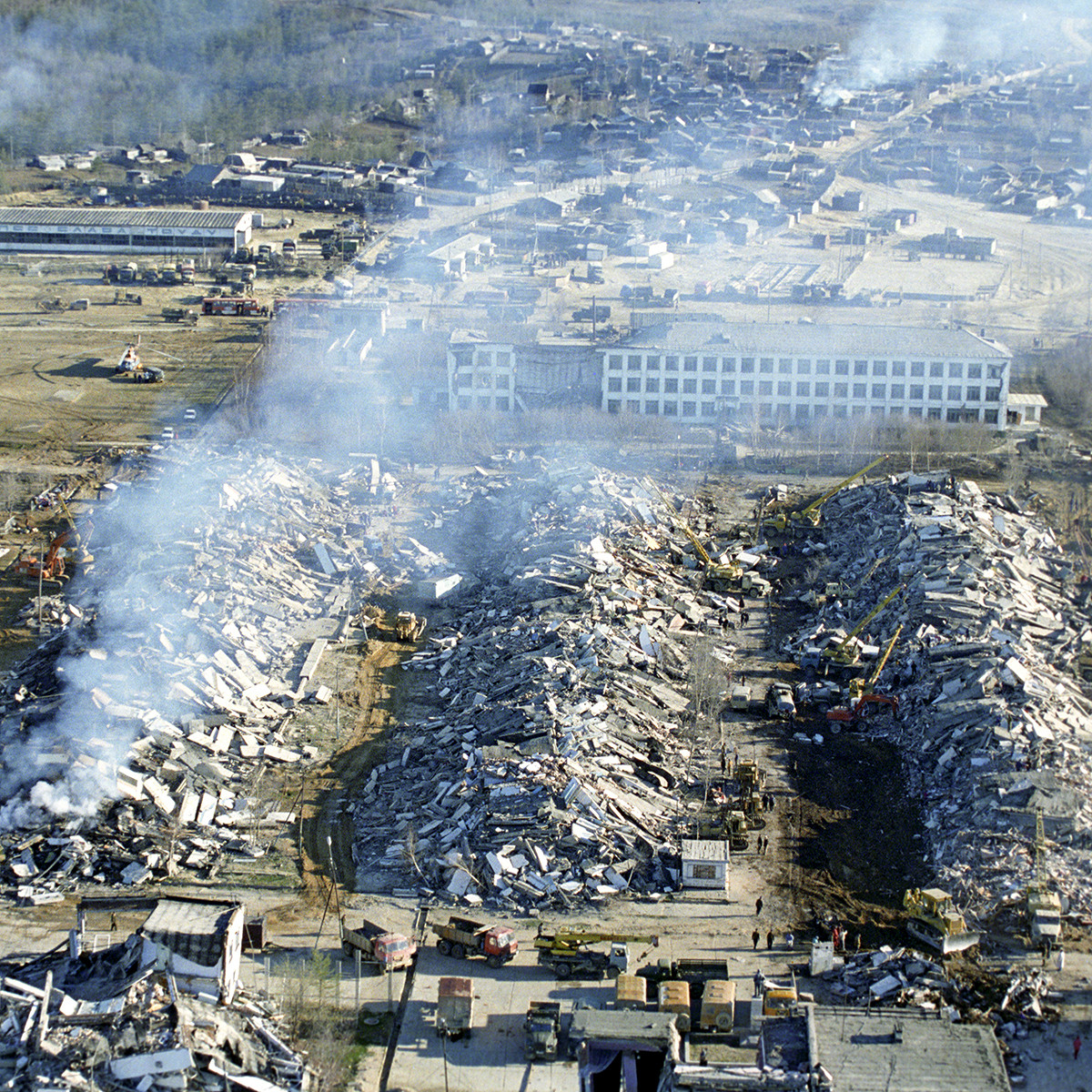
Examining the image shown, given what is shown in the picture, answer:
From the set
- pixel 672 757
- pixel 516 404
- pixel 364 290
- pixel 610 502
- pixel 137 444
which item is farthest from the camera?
pixel 364 290

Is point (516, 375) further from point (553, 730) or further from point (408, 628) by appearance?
point (553, 730)

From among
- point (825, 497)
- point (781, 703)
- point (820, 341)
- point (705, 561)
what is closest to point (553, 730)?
point (781, 703)

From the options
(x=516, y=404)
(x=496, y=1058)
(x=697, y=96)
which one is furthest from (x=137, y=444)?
(x=697, y=96)

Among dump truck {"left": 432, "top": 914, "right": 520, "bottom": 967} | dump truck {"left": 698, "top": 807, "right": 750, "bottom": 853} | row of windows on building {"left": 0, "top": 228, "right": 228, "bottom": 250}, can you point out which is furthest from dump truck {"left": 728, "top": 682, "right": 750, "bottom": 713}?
row of windows on building {"left": 0, "top": 228, "right": 228, "bottom": 250}

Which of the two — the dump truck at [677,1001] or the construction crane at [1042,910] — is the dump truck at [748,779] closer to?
the construction crane at [1042,910]

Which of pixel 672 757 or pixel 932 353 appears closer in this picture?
pixel 672 757

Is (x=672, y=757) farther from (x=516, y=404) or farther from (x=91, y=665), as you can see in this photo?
(x=516, y=404)

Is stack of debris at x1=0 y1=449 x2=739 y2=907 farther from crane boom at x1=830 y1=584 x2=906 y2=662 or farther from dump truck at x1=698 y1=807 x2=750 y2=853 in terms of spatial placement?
crane boom at x1=830 y1=584 x2=906 y2=662
